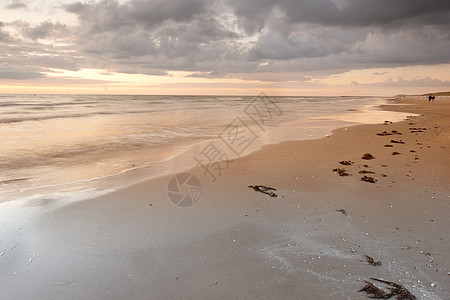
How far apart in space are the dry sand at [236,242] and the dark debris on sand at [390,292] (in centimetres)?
8

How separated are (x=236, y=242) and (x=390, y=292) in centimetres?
172

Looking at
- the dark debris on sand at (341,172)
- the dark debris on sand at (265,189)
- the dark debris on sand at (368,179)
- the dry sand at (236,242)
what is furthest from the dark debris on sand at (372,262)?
the dark debris on sand at (341,172)

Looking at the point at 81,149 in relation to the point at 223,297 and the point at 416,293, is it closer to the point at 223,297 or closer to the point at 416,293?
the point at 223,297

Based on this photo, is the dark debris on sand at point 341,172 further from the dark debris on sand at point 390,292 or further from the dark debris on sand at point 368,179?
the dark debris on sand at point 390,292

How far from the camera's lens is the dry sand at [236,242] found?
2709 mm

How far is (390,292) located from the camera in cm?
256

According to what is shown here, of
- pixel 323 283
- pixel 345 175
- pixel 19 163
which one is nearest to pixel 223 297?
pixel 323 283

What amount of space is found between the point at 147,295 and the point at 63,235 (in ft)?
6.17

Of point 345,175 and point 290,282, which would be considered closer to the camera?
point 290,282

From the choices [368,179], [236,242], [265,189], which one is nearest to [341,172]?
[368,179]

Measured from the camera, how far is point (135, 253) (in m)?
3.28

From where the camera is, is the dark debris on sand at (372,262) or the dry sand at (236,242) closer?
the dry sand at (236,242)

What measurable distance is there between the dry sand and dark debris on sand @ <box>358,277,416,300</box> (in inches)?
3.0

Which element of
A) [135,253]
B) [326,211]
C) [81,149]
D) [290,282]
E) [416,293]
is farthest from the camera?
[81,149]
